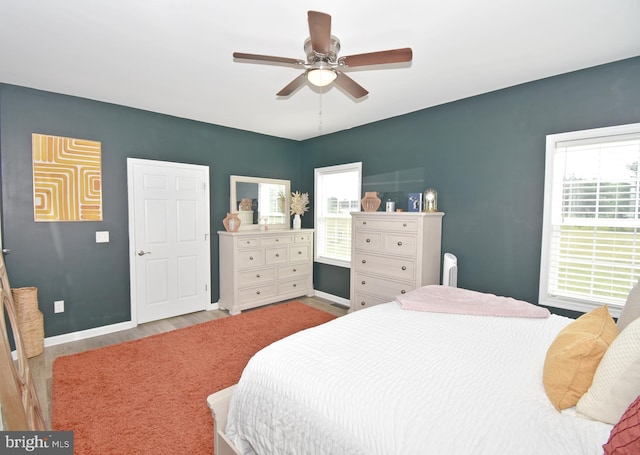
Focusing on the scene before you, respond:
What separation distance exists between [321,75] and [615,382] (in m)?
2.13

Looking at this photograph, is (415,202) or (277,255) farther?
(277,255)

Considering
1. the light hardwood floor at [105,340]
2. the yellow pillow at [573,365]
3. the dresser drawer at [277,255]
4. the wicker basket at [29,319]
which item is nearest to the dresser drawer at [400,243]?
the light hardwood floor at [105,340]

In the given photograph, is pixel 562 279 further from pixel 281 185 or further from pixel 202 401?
pixel 281 185

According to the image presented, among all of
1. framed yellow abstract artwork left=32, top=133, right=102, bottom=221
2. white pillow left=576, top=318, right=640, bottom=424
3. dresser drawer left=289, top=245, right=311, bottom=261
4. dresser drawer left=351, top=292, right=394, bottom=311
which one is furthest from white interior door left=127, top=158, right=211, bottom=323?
white pillow left=576, top=318, right=640, bottom=424

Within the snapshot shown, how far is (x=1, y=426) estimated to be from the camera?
963 mm

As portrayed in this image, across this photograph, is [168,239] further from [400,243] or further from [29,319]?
[400,243]

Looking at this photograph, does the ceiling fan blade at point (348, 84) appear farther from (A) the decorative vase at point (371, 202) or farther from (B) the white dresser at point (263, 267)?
(B) the white dresser at point (263, 267)

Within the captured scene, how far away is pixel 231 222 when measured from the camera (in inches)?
170

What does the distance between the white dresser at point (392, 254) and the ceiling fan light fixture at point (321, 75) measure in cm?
173

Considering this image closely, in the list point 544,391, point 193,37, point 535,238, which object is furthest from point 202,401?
point 535,238

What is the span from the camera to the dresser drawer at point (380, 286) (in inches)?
135

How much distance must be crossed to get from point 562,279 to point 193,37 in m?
3.62

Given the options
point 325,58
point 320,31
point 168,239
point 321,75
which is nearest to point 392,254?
point 321,75

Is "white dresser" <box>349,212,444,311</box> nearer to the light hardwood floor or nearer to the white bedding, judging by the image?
the light hardwood floor
